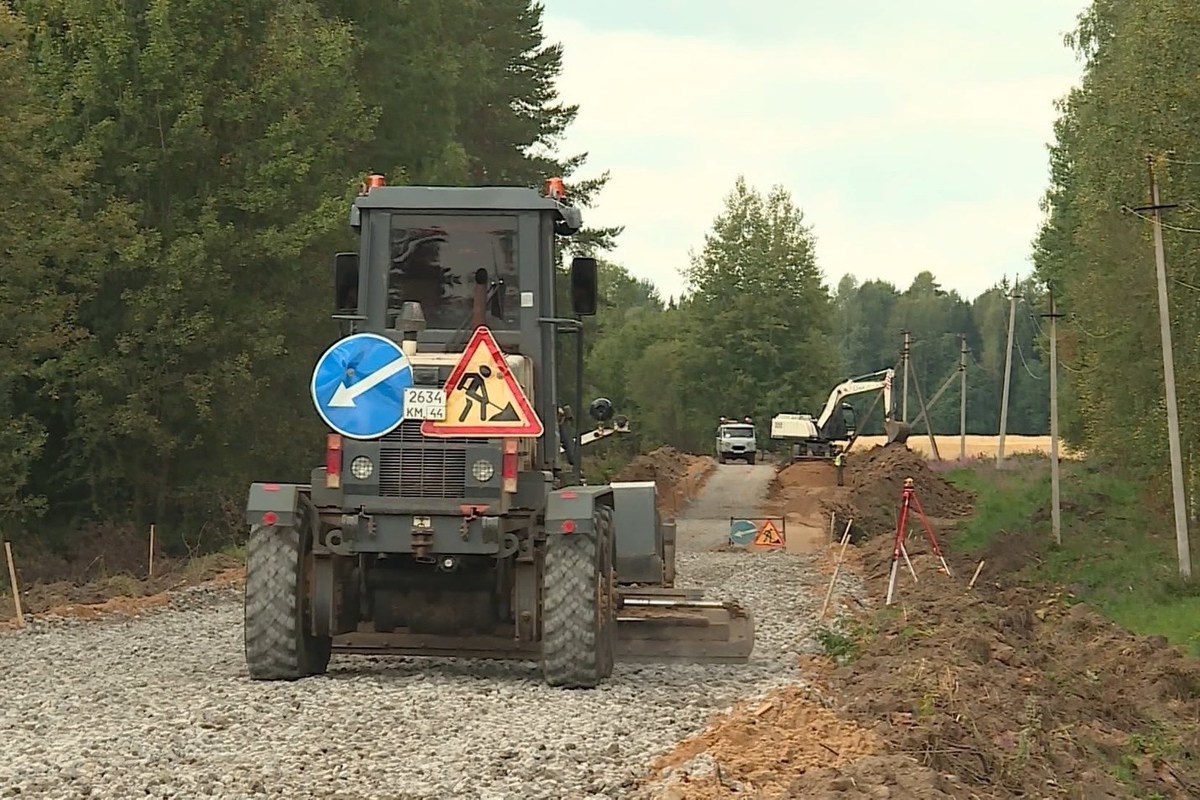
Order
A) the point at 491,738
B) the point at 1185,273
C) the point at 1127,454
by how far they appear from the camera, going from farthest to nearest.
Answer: the point at 1127,454
the point at 1185,273
the point at 491,738

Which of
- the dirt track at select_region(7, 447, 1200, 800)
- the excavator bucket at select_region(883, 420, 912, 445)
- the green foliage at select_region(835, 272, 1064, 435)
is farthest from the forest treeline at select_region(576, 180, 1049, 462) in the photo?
the dirt track at select_region(7, 447, 1200, 800)

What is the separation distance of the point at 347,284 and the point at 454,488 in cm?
202

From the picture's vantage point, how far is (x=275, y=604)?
1196 centimetres

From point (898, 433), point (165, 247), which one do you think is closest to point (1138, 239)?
point (898, 433)

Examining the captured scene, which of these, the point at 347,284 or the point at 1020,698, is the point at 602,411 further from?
the point at 1020,698

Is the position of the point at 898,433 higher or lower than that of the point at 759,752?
higher

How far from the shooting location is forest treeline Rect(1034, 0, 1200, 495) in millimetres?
35062

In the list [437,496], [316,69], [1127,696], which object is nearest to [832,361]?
[316,69]

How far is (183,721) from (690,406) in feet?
284

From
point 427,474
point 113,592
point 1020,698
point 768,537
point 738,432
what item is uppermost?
point 738,432

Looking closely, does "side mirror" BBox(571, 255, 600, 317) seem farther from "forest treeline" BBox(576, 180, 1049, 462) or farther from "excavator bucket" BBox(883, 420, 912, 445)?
"forest treeline" BBox(576, 180, 1049, 462)

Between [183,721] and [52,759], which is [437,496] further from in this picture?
[52,759]

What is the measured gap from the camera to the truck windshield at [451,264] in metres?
13.0

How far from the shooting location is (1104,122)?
40.5 m
